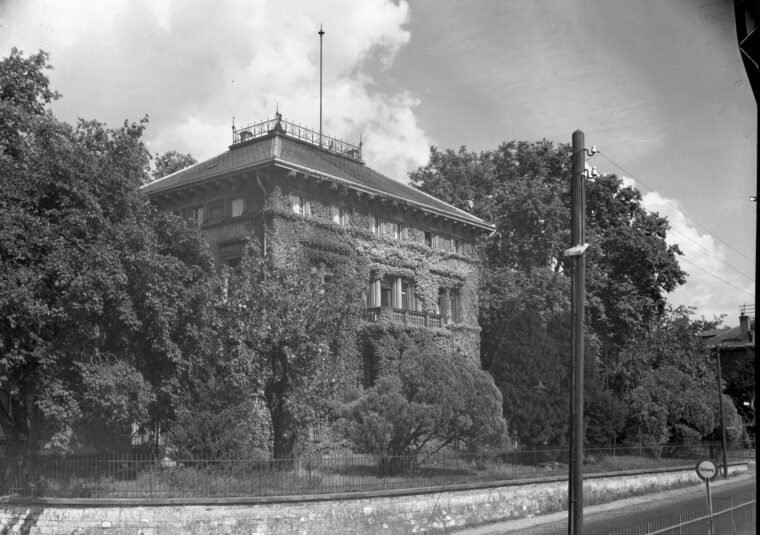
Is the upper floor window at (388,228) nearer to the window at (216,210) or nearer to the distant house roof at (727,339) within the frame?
the window at (216,210)

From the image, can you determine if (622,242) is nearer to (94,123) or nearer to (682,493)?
(682,493)

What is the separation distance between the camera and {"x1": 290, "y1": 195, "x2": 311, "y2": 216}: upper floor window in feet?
107

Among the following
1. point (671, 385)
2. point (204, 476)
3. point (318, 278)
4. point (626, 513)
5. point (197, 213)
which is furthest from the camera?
point (671, 385)

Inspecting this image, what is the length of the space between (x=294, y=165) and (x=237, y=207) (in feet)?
10.8

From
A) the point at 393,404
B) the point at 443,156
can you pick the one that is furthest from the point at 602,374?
the point at 393,404

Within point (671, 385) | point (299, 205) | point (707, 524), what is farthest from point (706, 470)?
point (671, 385)

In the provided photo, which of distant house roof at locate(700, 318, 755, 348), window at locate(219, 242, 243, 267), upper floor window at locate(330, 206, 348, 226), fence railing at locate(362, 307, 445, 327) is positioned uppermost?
upper floor window at locate(330, 206, 348, 226)

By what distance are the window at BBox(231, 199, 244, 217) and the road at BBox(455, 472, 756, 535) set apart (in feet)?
53.3

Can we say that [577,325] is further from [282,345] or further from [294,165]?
[294,165]

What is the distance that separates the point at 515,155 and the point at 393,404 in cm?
3362

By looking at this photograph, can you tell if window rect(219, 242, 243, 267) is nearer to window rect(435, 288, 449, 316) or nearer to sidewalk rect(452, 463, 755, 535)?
window rect(435, 288, 449, 316)

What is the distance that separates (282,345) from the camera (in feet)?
77.9

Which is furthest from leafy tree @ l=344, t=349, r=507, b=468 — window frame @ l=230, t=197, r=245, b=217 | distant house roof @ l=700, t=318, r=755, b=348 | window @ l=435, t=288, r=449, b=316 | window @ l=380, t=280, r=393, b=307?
distant house roof @ l=700, t=318, r=755, b=348

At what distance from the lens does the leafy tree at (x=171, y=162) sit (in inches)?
1962
